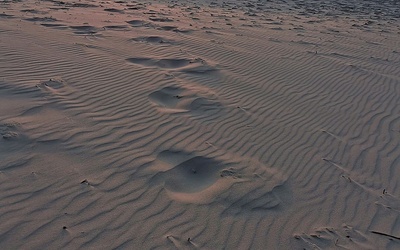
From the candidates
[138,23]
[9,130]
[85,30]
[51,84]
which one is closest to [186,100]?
[51,84]

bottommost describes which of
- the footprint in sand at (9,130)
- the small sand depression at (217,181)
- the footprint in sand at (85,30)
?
the small sand depression at (217,181)

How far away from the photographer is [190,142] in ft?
15.7

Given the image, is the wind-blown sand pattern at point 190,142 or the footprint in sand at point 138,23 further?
the footprint in sand at point 138,23

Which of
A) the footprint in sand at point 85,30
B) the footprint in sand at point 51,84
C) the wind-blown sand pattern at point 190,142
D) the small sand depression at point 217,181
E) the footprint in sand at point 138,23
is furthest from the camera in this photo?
the footprint in sand at point 138,23

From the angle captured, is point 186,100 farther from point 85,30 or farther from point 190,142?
point 85,30

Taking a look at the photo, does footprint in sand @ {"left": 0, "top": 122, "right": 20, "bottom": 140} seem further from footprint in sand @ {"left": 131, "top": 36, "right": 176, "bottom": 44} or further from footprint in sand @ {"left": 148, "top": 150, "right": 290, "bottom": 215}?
footprint in sand @ {"left": 131, "top": 36, "right": 176, "bottom": 44}

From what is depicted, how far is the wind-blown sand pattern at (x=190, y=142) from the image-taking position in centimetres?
349

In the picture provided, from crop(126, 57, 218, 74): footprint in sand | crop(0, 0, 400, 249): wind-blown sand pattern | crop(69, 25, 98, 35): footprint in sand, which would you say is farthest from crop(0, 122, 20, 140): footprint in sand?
crop(69, 25, 98, 35): footprint in sand

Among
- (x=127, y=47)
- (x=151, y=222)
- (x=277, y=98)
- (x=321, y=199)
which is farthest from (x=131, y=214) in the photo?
(x=127, y=47)

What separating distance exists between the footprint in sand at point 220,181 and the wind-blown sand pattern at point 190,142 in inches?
0.6

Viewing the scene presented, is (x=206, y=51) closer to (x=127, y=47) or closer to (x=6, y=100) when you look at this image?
(x=127, y=47)

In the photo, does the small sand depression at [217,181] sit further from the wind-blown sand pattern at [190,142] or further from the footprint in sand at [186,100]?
the footprint in sand at [186,100]

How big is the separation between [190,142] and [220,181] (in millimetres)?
805

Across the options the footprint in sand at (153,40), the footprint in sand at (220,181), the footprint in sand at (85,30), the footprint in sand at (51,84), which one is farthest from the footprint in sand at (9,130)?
the footprint in sand at (85,30)
